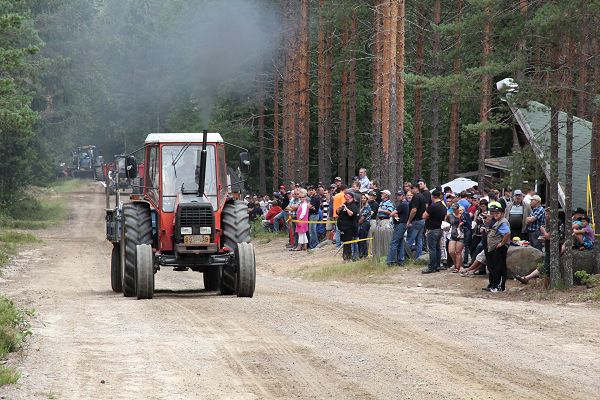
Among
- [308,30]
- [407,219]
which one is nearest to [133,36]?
[308,30]

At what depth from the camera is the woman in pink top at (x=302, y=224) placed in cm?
3291

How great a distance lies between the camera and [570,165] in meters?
19.5

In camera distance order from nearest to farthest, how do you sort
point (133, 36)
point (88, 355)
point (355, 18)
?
point (88, 355), point (355, 18), point (133, 36)

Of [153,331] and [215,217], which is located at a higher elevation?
[215,217]

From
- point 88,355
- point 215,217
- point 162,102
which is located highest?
point 162,102

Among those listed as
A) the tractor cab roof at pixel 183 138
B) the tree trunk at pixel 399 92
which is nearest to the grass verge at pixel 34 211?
the tree trunk at pixel 399 92

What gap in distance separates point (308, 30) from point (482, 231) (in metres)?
25.2

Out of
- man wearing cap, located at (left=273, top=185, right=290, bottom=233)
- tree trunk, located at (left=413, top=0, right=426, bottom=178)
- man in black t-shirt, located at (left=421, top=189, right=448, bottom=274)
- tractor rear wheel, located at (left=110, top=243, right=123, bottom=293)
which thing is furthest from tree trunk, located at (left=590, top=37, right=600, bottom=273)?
tree trunk, located at (left=413, top=0, right=426, bottom=178)

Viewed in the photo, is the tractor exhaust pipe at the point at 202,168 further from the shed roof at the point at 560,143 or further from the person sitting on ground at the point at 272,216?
the person sitting on ground at the point at 272,216

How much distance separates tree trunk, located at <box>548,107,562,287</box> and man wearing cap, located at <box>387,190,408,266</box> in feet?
17.5

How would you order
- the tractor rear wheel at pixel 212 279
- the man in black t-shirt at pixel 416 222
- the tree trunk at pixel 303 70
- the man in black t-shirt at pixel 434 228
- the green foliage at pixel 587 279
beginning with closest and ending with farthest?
1. the green foliage at pixel 587 279
2. the tractor rear wheel at pixel 212 279
3. the man in black t-shirt at pixel 434 228
4. the man in black t-shirt at pixel 416 222
5. the tree trunk at pixel 303 70

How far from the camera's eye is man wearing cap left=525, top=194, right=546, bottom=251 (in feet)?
68.9

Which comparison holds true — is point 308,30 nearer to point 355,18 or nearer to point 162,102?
point 355,18

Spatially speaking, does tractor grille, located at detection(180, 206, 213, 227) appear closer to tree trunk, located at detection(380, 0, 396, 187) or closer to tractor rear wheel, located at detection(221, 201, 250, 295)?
tractor rear wheel, located at detection(221, 201, 250, 295)
